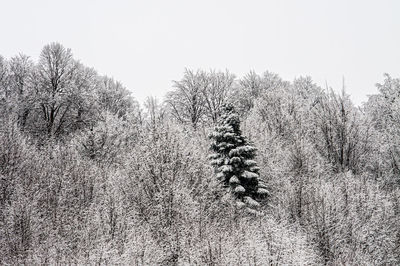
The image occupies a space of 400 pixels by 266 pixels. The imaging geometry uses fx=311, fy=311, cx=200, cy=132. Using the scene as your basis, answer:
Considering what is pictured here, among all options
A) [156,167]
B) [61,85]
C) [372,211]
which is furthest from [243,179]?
[61,85]

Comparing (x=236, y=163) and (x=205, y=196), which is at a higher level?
(x=236, y=163)

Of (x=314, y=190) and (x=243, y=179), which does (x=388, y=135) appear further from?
(x=243, y=179)

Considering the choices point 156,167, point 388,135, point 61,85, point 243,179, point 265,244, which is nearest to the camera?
point 265,244

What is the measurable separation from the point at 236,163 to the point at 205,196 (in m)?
2.46

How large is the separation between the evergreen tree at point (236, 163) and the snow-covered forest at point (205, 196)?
0.06m

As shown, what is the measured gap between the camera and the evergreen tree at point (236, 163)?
16.8 metres

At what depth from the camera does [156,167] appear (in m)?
16.0

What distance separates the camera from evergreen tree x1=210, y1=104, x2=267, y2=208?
55.0 ft

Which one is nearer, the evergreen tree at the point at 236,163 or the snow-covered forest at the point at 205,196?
the snow-covered forest at the point at 205,196

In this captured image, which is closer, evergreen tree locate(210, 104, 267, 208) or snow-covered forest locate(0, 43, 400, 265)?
snow-covered forest locate(0, 43, 400, 265)

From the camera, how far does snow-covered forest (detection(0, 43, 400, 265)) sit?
40.2ft

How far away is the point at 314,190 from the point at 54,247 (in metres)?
11.8

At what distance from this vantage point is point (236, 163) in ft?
55.9

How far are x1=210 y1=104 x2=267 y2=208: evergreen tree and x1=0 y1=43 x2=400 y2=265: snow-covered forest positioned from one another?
0.06 meters
